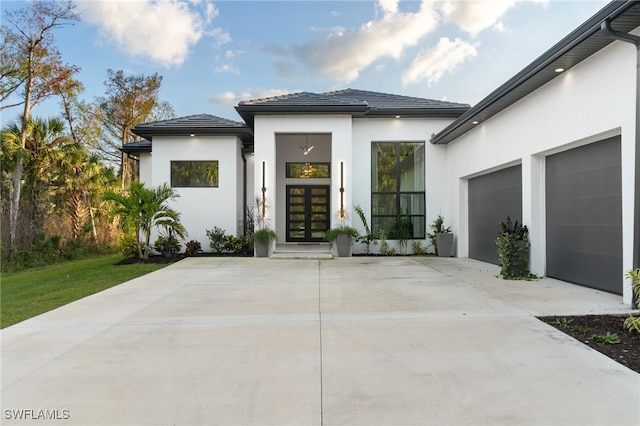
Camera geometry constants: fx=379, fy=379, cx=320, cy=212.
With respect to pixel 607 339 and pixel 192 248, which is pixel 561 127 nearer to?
pixel 607 339

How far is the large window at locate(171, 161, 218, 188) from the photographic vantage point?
43.3 feet

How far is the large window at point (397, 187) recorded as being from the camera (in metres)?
12.8

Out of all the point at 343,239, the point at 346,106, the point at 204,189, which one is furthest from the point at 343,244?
Answer: the point at 204,189

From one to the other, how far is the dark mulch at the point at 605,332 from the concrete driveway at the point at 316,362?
0.16m

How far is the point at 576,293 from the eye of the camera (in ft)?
20.1

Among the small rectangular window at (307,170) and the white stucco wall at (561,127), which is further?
the small rectangular window at (307,170)

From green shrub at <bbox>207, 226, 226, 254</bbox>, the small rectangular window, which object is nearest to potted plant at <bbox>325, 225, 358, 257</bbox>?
green shrub at <bbox>207, 226, 226, 254</bbox>

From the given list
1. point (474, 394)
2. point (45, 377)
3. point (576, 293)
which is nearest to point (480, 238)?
point (576, 293)

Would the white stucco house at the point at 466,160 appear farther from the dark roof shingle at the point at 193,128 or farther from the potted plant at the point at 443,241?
the potted plant at the point at 443,241

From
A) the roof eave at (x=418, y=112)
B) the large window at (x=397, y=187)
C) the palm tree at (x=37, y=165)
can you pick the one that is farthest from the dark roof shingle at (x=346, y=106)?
the palm tree at (x=37, y=165)

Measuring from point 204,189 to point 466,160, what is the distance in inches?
338

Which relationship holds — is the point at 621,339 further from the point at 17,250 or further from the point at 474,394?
the point at 17,250

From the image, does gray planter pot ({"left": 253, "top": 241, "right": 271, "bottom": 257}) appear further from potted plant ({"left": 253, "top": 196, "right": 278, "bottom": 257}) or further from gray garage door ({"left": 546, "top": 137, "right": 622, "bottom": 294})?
gray garage door ({"left": 546, "top": 137, "right": 622, "bottom": 294})

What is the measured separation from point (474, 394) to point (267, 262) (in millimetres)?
8144
